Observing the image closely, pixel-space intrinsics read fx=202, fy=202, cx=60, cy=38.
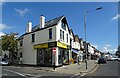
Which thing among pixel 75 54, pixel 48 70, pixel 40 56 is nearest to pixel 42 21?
pixel 40 56

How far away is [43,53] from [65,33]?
563cm

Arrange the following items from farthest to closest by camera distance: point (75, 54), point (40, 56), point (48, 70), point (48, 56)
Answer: point (75, 54) → point (40, 56) → point (48, 56) → point (48, 70)

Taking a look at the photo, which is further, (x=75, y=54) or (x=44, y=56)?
(x=75, y=54)

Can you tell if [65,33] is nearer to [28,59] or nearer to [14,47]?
[28,59]

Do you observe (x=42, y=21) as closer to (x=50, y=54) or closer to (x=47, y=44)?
(x=47, y=44)

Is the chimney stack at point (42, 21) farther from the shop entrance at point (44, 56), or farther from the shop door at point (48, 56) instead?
the shop door at point (48, 56)

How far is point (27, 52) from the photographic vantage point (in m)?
38.6

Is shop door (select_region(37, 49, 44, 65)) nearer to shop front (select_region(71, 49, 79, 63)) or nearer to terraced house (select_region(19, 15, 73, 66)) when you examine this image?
terraced house (select_region(19, 15, 73, 66))

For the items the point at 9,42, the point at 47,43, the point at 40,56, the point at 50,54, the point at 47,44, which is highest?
the point at 9,42

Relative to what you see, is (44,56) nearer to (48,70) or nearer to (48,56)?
(48,56)

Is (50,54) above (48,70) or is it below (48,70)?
above

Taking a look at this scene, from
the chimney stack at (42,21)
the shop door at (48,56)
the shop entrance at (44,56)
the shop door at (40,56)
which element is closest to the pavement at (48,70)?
the shop door at (48,56)

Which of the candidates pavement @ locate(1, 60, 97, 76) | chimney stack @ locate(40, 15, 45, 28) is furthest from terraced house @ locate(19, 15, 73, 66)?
pavement @ locate(1, 60, 97, 76)

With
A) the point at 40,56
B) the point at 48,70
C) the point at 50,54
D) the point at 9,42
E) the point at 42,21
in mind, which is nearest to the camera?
the point at 48,70
